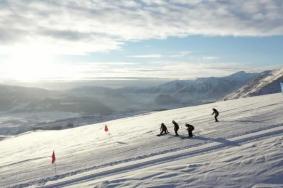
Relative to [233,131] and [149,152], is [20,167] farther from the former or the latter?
[233,131]

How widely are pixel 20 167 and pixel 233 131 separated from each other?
1854cm

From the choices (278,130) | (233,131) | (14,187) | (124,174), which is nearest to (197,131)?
(233,131)

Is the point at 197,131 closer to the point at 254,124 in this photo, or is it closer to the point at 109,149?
the point at 254,124

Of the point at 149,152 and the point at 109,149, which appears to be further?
the point at 109,149

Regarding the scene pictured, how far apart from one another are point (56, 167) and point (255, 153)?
47.9 ft

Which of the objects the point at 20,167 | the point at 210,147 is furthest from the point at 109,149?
the point at 210,147

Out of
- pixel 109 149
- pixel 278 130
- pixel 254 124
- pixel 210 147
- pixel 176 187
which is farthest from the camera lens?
pixel 254 124

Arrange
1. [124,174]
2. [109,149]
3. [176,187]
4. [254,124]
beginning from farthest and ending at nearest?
[254,124] < [109,149] < [124,174] < [176,187]

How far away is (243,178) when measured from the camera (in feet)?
65.1

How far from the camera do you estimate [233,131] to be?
3359cm

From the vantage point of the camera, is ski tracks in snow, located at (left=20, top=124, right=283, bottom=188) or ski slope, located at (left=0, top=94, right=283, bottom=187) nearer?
ski slope, located at (left=0, top=94, right=283, bottom=187)

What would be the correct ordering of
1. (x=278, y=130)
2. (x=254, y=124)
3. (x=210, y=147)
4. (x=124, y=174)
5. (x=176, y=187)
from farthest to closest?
(x=254, y=124), (x=278, y=130), (x=210, y=147), (x=124, y=174), (x=176, y=187)

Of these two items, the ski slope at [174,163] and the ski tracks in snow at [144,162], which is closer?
the ski slope at [174,163]

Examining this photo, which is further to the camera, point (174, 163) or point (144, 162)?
point (144, 162)
